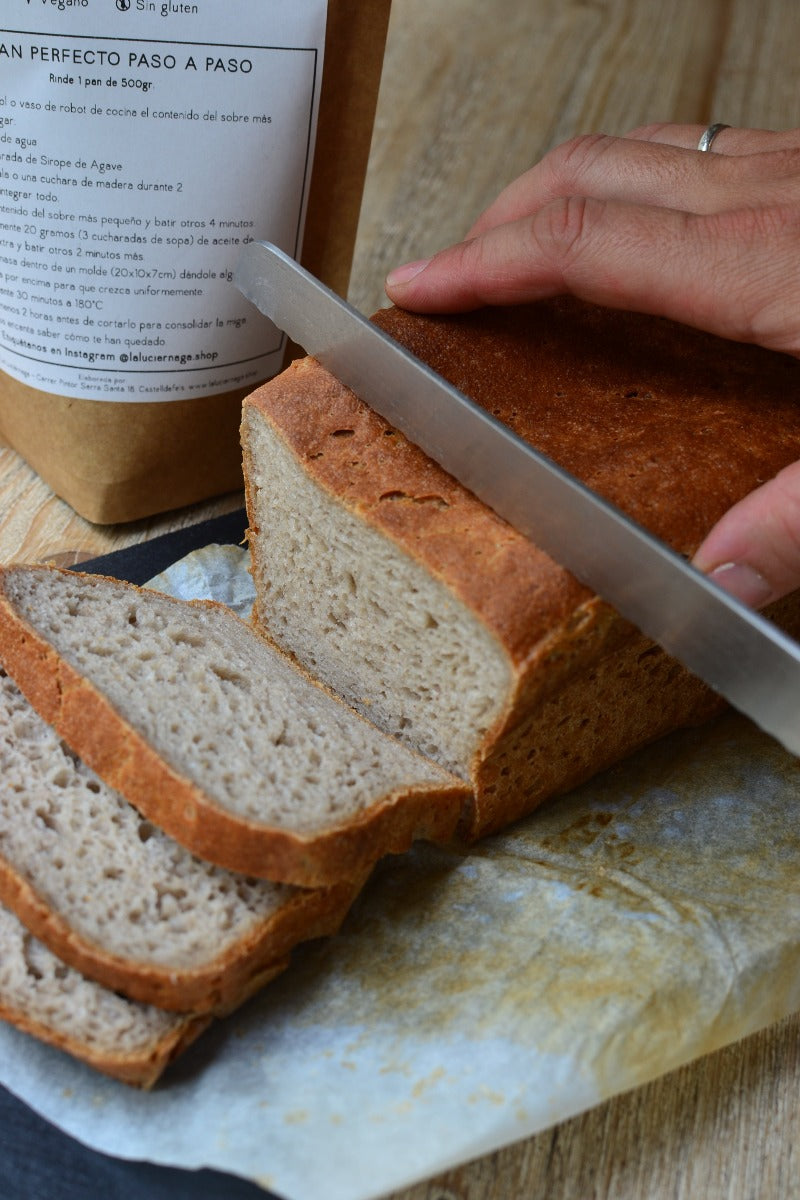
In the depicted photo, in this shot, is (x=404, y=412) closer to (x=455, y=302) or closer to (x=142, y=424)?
(x=455, y=302)

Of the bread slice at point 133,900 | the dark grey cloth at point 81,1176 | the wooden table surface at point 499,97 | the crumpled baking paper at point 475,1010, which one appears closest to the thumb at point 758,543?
the crumpled baking paper at point 475,1010

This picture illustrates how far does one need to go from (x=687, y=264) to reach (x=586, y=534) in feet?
1.86

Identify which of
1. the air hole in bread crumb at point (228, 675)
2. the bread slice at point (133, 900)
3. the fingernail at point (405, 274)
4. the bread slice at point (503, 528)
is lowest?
the bread slice at point (133, 900)

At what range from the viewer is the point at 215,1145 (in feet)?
5.64

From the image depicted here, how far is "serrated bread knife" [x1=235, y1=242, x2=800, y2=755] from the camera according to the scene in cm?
189

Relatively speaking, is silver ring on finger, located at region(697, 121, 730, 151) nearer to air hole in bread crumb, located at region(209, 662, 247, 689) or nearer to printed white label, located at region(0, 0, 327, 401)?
printed white label, located at region(0, 0, 327, 401)

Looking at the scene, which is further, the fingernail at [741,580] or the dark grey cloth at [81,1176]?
the fingernail at [741,580]

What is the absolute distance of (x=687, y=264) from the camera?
Result: 2182 mm

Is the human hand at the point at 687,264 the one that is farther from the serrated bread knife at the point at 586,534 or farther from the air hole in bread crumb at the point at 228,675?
the air hole in bread crumb at the point at 228,675

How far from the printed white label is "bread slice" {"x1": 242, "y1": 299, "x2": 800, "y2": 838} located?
0.51 metres

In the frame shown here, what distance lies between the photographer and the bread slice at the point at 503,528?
204 cm

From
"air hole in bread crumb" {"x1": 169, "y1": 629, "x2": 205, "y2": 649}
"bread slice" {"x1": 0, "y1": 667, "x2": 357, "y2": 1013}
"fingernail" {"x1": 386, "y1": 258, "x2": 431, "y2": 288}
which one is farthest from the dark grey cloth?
"fingernail" {"x1": 386, "y1": 258, "x2": 431, "y2": 288}

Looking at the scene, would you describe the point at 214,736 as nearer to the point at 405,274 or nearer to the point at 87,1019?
the point at 87,1019

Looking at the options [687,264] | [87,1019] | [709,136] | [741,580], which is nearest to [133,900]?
[87,1019]
